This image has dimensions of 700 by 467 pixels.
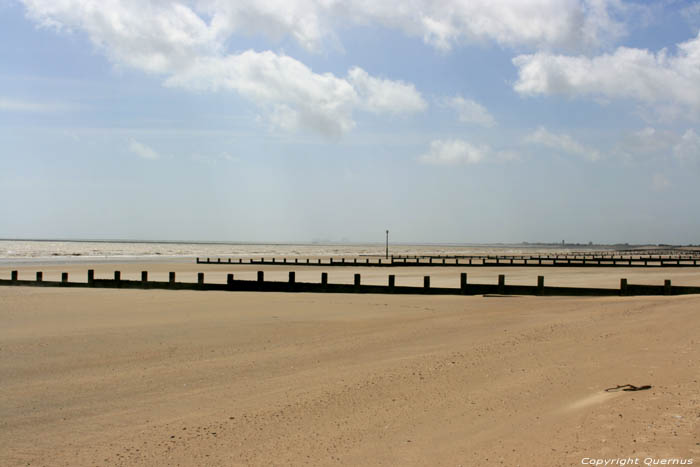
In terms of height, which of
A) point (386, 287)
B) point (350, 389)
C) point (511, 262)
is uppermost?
point (386, 287)

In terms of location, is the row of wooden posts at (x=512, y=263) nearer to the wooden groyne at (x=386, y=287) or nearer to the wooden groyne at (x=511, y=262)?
the wooden groyne at (x=511, y=262)

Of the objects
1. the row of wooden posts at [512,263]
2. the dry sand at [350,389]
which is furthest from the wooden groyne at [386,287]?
the row of wooden posts at [512,263]

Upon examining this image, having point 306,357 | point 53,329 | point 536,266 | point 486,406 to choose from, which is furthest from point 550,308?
point 536,266

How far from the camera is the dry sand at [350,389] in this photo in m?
5.88

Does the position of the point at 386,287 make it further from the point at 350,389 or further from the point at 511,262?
the point at 511,262

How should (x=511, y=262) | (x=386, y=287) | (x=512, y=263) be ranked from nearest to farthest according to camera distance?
(x=386, y=287) → (x=512, y=263) → (x=511, y=262)

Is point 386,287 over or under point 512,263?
over

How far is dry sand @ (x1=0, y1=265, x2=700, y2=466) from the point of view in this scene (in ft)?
19.3

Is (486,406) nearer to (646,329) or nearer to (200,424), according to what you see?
(200,424)

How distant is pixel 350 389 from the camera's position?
803cm

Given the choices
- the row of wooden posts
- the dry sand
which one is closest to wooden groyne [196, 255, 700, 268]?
the row of wooden posts

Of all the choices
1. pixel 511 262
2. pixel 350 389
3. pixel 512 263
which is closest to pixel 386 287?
pixel 350 389

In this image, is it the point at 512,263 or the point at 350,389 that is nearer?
the point at 350,389

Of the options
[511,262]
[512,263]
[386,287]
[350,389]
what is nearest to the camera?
[350,389]
